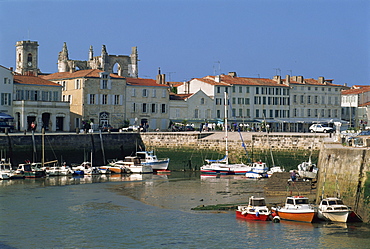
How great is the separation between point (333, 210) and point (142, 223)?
386 inches

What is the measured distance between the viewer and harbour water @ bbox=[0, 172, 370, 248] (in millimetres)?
31703

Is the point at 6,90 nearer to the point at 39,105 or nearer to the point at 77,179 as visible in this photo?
the point at 39,105

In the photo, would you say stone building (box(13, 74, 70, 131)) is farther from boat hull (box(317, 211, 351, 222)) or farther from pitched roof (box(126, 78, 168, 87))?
boat hull (box(317, 211, 351, 222))

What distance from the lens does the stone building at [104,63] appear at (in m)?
101

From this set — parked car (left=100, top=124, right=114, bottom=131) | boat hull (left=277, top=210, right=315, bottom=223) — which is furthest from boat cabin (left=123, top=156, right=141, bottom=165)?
boat hull (left=277, top=210, right=315, bottom=223)

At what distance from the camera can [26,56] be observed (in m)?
101

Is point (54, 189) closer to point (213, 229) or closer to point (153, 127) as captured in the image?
point (213, 229)

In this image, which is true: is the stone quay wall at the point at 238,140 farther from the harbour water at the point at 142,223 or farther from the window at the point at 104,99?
the window at the point at 104,99

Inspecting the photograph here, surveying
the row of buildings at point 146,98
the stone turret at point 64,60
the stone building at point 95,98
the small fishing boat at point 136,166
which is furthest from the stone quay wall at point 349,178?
the stone turret at point 64,60

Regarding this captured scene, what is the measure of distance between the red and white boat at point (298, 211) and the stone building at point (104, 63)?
67.5m

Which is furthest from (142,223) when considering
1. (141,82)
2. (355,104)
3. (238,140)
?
Result: (355,104)

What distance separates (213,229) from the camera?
3419 centimetres

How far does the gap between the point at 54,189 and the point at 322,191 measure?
21149 mm

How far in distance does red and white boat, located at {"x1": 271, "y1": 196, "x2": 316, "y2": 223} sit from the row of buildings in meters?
43.4
